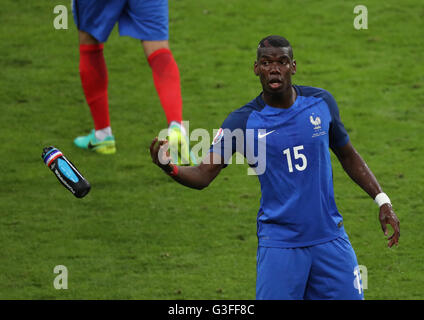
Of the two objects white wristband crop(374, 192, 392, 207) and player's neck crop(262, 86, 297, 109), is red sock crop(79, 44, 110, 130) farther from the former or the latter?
white wristband crop(374, 192, 392, 207)

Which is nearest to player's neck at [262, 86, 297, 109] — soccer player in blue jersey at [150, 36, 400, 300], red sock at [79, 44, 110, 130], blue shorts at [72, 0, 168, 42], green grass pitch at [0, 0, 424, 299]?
soccer player in blue jersey at [150, 36, 400, 300]

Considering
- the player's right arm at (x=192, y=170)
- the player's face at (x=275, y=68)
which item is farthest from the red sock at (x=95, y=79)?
the player's face at (x=275, y=68)

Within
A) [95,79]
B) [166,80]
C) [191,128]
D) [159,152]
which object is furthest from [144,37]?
[159,152]

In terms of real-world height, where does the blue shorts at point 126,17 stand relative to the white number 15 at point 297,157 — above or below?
above

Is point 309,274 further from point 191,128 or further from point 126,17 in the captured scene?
point 191,128

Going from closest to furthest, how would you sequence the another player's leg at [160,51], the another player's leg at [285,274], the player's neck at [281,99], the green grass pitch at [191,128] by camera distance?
the another player's leg at [285,274], the player's neck at [281,99], the green grass pitch at [191,128], the another player's leg at [160,51]

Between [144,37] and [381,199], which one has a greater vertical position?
[144,37]

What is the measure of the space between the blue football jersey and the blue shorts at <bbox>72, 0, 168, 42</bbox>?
3.20m

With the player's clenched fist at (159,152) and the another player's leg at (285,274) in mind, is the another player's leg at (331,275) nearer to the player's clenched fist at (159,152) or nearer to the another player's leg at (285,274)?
the another player's leg at (285,274)

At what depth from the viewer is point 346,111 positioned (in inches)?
356

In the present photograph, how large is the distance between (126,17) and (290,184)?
3.78 m

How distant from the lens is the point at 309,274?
4.78 metres

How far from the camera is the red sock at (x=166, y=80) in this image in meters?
7.92
